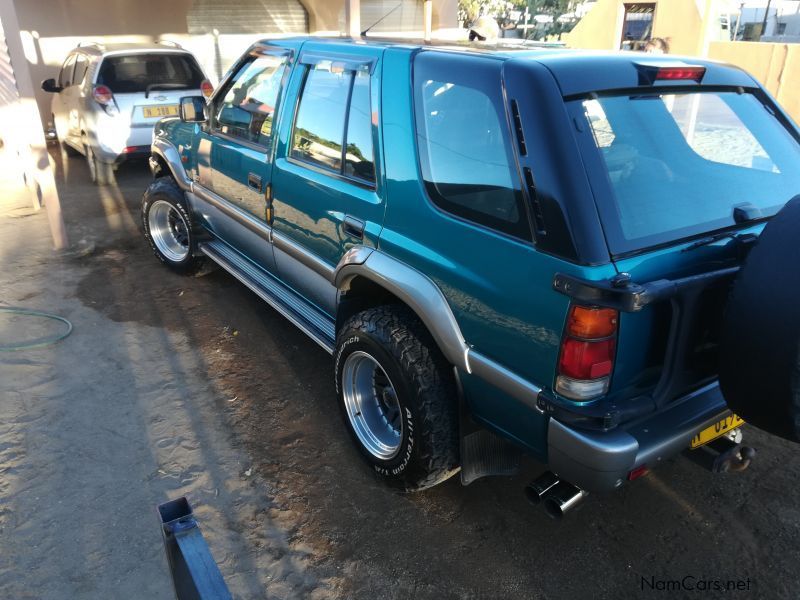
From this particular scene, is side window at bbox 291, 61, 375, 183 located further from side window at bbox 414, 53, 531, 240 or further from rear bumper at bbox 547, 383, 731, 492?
rear bumper at bbox 547, 383, 731, 492

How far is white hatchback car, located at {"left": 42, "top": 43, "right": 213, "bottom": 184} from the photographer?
7762 millimetres

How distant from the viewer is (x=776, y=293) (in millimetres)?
1931

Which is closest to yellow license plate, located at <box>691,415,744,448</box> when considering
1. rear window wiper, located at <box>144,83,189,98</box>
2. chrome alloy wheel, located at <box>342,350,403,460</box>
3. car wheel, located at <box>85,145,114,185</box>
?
chrome alloy wheel, located at <box>342,350,403,460</box>

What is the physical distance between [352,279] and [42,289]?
342 centimetres

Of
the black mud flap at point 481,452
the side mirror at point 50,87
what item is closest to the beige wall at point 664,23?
the side mirror at point 50,87

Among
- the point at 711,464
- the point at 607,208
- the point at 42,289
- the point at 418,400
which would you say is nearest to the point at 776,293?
the point at 607,208

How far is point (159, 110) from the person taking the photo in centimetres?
797

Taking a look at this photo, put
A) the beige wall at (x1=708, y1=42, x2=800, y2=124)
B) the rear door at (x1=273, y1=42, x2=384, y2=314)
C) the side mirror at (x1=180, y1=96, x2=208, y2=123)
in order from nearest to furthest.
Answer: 1. the rear door at (x1=273, y1=42, x2=384, y2=314)
2. the side mirror at (x1=180, y1=96, x2=208, y2=123)
3. the beige wall at (x1=708, y1=42, x2=800, y2=124)

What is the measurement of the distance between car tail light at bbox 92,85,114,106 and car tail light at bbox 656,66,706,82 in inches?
283

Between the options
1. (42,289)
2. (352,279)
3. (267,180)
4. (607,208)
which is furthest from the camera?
(42,289)

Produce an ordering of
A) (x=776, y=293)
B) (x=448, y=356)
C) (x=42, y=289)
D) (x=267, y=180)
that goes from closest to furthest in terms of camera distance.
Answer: (x=776, y=293), (x=448, y=356), (x=267, y=180), (x=42, y=289)

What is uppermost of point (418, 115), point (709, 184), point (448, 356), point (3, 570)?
point (418, 115)

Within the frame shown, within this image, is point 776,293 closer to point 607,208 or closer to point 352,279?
point 607,208

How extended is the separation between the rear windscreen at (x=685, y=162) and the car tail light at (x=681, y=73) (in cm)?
8
